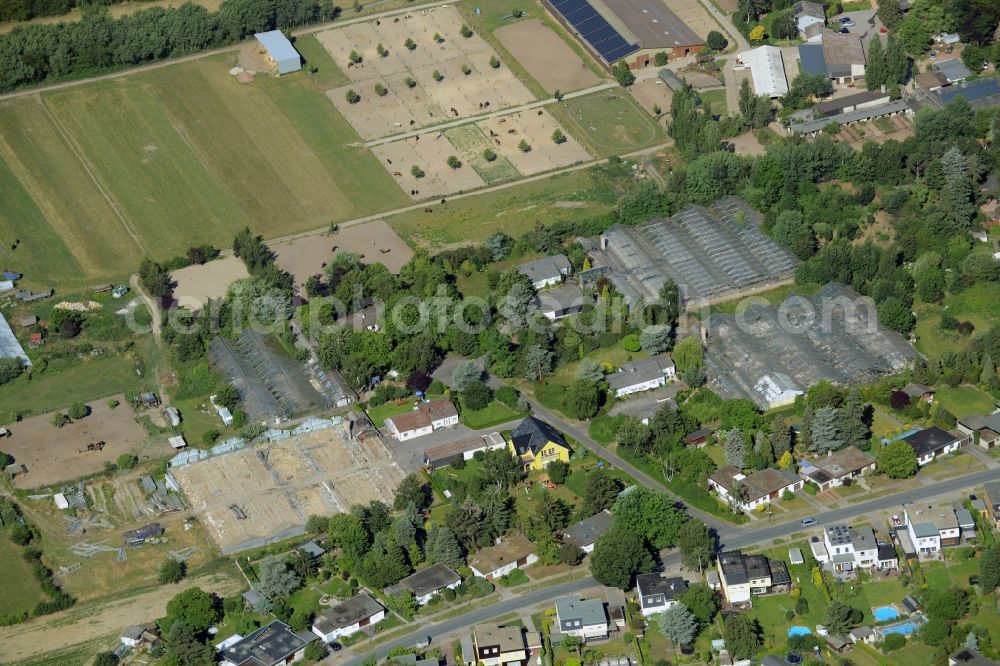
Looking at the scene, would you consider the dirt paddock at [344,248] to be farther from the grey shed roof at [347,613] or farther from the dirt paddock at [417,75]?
the grey shed roof at [347,613]

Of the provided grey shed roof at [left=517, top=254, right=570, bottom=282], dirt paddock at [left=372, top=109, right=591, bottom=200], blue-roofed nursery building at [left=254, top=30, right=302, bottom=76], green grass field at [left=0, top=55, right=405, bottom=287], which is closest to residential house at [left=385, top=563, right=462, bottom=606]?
grey shed roof at [left=517, top=254, right=570, bottom=282]

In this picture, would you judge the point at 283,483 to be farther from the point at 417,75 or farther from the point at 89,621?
the point at 417,75

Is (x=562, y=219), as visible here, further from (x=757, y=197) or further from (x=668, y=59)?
(x=668, y=59)

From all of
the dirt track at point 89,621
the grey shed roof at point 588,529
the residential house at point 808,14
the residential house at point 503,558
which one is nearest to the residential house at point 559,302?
the grey shed roof at point 588,529

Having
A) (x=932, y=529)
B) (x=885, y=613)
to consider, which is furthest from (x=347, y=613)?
(x=932, y=529)

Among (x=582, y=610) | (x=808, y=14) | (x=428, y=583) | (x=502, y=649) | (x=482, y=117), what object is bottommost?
(x=808, y=14)
